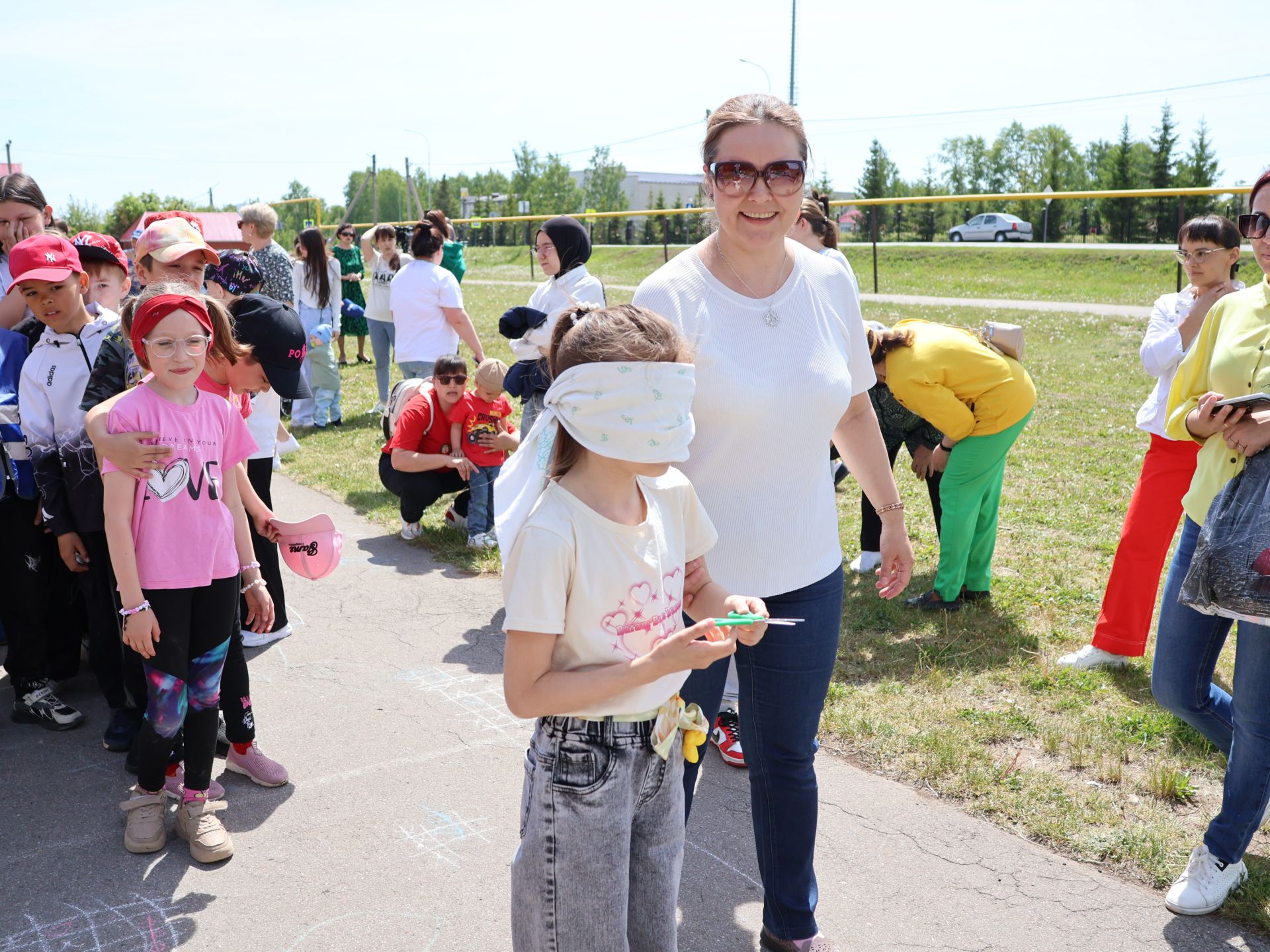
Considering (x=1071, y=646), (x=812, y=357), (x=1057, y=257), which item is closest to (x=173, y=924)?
(x=812, y=357)

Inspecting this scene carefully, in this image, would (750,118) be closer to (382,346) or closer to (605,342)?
(605,342)

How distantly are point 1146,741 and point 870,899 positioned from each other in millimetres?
1573

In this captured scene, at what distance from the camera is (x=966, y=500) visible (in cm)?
538

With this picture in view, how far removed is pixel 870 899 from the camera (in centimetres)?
308

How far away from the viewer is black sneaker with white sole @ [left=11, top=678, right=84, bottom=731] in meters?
4.18

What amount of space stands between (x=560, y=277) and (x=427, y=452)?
5.37 feet

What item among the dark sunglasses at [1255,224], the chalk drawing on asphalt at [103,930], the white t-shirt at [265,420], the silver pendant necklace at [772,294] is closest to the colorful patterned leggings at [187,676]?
the chalk drawing on asphalt at [103,930]

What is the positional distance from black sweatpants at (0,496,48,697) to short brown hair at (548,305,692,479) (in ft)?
10.2

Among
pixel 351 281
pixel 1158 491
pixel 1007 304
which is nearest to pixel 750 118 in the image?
pixel 1158 491

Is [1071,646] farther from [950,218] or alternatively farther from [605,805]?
[950,218]

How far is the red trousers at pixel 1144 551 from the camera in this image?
14.9 feet

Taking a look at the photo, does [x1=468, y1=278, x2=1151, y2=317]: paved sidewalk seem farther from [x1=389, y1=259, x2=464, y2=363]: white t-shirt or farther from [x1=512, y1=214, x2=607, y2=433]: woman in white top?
[x1=512, y1=214, x2=607, y2=433]: woman in white top

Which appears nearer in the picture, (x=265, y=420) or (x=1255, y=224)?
(x=1255, y=224)

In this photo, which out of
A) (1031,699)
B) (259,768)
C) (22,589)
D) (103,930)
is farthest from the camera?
(1031,699)
